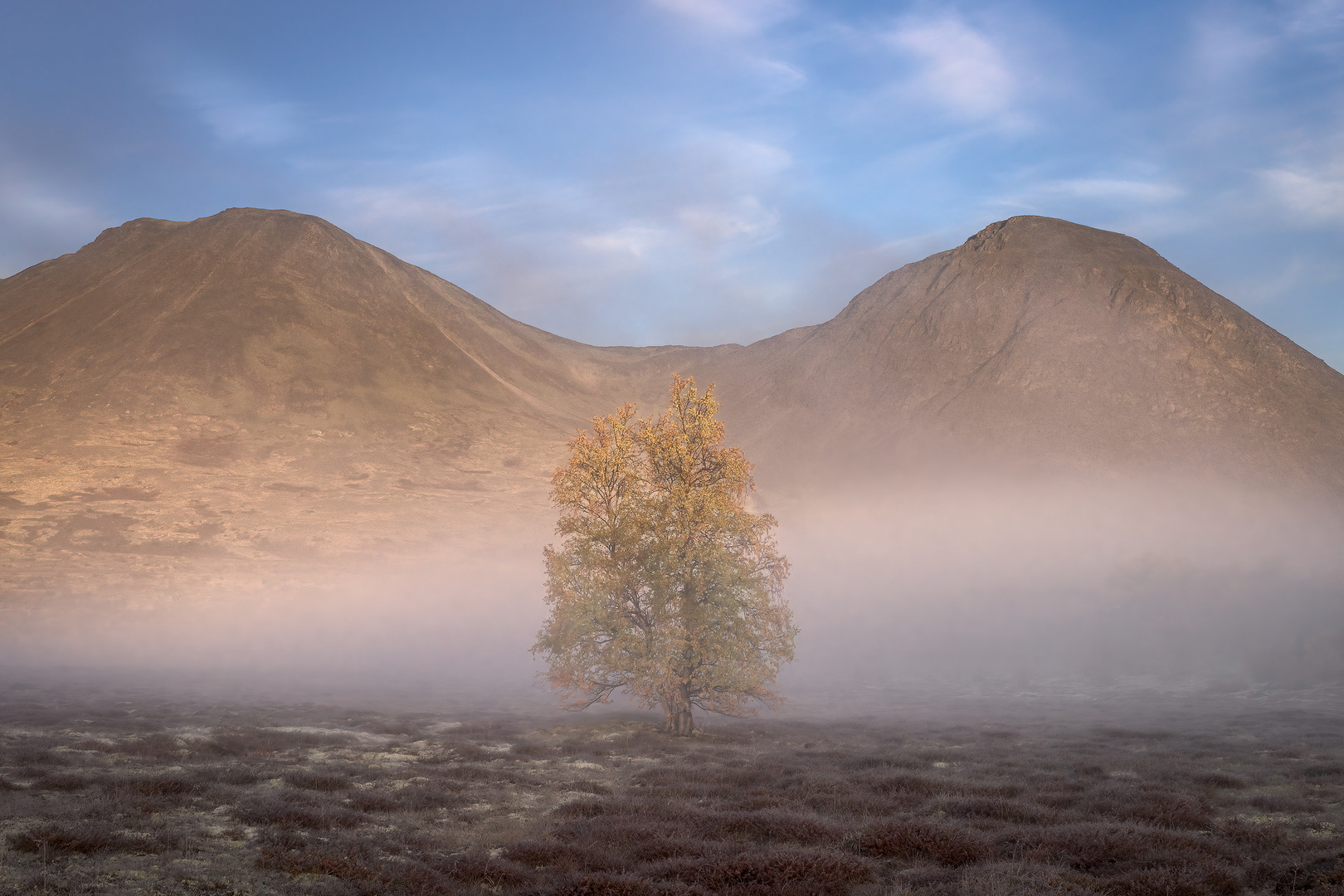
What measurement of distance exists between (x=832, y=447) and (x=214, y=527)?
385ft

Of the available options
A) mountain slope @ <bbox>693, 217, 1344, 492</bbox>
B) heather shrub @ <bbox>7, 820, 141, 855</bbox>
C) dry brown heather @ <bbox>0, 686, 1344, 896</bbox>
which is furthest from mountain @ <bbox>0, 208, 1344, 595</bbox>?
heather shrub @ <bbox>7, 820, 141, 855</bbox>

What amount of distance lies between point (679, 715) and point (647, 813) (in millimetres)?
17399

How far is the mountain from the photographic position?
107125 mm

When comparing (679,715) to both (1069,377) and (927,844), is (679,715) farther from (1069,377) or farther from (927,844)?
(1069,377)

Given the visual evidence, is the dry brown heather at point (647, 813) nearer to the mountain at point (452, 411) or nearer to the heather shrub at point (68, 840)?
the heather shrub at point (68, 840)

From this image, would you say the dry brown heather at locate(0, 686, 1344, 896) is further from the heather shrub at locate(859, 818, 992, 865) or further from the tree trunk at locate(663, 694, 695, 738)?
the tree trunk at locate(663, 694, 695, 738)

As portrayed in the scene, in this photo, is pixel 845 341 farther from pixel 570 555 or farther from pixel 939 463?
pixel 570 555

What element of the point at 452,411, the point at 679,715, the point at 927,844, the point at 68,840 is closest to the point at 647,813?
the point at 927,844

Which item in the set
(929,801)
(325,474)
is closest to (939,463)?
(325,474)

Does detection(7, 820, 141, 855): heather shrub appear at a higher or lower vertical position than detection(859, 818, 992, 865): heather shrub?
higher

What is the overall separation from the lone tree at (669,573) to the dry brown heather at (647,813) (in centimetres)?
308

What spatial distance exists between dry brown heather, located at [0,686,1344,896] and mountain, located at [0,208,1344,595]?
7966cm

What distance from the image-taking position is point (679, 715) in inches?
1345

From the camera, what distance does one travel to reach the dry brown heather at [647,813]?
11820 mm
